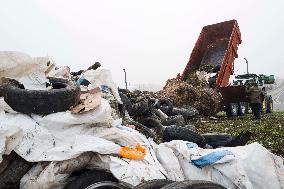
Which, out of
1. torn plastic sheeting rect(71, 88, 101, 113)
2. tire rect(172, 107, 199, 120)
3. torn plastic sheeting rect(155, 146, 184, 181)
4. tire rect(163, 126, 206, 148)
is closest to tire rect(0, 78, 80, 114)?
torn plastic sheeting rect(71, 88, 101, 113)

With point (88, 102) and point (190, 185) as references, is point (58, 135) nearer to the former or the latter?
point (88, 102)

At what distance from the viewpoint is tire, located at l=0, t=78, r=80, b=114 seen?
452cm

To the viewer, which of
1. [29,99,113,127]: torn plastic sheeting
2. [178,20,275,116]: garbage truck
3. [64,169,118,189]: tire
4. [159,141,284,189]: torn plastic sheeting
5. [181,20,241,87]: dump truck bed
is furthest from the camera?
[181,20,241,87]: dump truck bed

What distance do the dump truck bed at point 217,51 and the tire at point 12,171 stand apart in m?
11.2

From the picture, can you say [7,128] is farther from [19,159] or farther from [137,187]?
[137,187]

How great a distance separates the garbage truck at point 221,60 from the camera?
14.7m

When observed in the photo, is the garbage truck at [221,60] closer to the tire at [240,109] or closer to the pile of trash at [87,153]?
the tire at [240,109]

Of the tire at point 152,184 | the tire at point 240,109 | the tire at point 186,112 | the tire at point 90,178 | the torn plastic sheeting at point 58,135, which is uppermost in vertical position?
the torn plastic sheeting at point 58,135

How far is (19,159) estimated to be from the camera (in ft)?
13.7

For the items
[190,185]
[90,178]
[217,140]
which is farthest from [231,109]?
[190,185]

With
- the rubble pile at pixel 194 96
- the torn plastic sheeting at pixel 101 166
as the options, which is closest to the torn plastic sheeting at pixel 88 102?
the torn plastic sheeting at pixel 101 166

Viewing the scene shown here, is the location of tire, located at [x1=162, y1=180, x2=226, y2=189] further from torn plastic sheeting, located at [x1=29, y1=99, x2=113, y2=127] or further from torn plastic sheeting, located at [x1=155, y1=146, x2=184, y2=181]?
torn plastic sheeting, located at [x1=29, y1=99, x2=113, y2=127]

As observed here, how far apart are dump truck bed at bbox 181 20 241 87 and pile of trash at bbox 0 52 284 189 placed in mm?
10609

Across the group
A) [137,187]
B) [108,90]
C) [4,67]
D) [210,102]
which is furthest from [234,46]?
[137,187]
